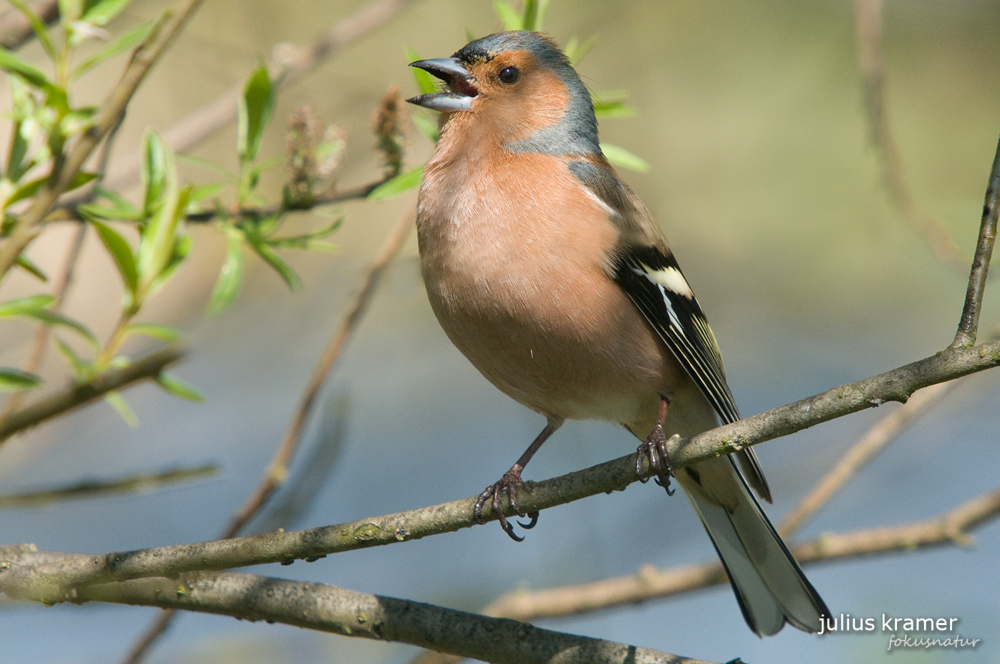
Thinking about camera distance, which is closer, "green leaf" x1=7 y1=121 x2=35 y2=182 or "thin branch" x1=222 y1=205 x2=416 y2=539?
"green leaf" x1=7 y1=121 x2=35 y2=182

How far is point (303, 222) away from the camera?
247 inches

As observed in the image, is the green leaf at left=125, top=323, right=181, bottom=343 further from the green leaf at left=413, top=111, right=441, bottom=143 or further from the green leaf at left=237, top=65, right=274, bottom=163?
the green leaf at left=413, top=111, right=441, bottom=143

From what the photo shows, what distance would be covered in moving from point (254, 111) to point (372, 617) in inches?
63.8

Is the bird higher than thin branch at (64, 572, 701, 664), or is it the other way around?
the bird

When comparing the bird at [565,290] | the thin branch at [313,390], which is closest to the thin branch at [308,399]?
the thin branch at [313,390]

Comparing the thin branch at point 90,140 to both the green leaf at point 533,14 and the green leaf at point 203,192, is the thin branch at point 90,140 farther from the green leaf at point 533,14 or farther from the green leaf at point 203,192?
the green leaf at point 533,14

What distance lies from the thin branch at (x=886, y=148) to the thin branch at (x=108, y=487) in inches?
123

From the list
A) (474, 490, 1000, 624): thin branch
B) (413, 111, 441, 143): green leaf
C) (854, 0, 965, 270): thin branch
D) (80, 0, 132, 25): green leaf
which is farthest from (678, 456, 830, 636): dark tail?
(80, 0, 132, 25): green leaf

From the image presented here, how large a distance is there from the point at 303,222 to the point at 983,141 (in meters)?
5.52

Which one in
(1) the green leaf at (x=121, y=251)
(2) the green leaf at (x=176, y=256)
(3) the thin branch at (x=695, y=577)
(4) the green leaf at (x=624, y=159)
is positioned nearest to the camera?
(1) the green leaf at (x=121, y=251)

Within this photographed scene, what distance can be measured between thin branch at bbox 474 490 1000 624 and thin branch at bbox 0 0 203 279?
2360 mm

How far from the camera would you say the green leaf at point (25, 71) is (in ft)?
7.80

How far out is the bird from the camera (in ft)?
11.2

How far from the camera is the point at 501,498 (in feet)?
10.7
